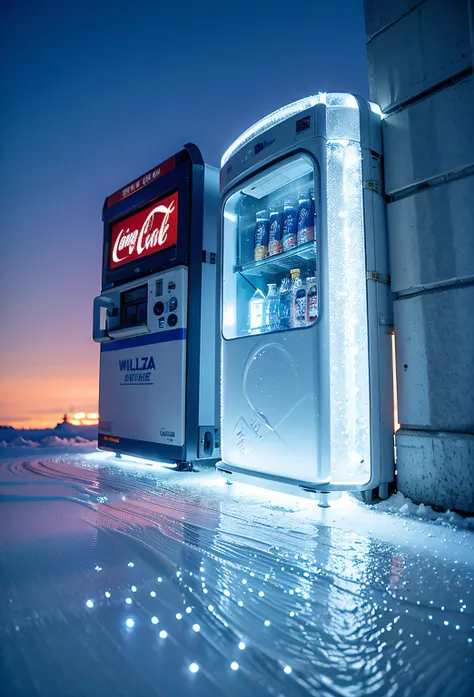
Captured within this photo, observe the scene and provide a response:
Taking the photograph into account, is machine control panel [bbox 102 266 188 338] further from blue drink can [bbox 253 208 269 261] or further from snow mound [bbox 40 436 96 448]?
snow mound [bbox 40 436 96 448]

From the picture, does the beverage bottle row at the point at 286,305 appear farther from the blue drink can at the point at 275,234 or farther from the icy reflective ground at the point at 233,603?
the icy reflective ground at the point at 233,603

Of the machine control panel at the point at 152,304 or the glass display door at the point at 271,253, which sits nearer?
the glass display door at the point at 271,253

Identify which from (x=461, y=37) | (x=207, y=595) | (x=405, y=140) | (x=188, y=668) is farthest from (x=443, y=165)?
(x=188, y=668)

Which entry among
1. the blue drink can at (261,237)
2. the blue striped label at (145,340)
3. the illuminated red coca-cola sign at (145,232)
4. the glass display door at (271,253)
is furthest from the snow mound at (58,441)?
the blue drink can at (261,237)

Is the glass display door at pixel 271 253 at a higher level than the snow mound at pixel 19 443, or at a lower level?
higher

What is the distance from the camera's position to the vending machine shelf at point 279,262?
234 centimetres

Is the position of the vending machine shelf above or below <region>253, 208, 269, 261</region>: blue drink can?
below

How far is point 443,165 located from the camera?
6.76 ft

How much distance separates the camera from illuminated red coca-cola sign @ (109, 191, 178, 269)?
350 centimetres

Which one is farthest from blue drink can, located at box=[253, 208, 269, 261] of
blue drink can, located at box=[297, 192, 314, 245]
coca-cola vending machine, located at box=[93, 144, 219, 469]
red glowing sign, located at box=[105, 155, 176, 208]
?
red glowing sign, located at box=[105, 155, 176, 208]

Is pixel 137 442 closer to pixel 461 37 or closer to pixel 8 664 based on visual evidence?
pixel 8 664

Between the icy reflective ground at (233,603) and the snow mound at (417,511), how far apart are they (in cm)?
7

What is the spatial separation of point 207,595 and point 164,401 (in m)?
2.26

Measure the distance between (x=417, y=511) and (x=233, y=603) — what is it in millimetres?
1172
